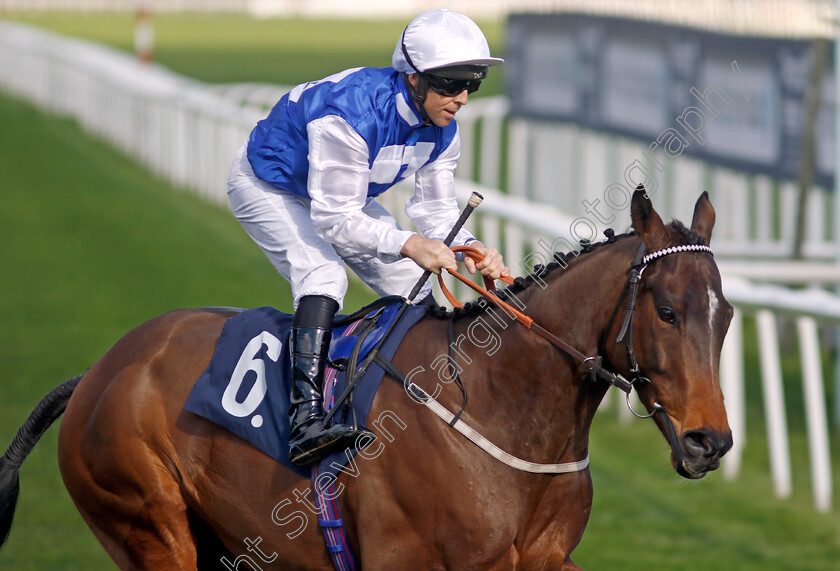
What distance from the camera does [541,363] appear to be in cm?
289

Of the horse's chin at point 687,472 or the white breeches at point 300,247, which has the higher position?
the white breeches at point 300,247

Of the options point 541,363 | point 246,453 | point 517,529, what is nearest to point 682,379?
point 541,363

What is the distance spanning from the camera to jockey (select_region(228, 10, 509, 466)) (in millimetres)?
3010

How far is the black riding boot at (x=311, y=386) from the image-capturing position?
9.70 feet

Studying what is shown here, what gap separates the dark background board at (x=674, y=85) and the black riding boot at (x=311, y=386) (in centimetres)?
353

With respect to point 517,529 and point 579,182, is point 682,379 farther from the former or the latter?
point 579,182

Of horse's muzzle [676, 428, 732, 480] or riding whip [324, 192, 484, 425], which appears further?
riding whip [324, 192, 484, 425]

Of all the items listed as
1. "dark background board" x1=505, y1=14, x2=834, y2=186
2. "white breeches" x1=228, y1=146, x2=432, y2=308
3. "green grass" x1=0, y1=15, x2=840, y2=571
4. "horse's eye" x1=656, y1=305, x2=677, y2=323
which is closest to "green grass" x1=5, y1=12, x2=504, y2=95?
"dark background board" x1=505, y1=14, x2=834, y2=186

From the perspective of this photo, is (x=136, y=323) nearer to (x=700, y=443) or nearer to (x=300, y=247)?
(x=300, y=247)

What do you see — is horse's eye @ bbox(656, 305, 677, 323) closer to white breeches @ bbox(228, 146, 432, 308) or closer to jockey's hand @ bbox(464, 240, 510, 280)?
jockey's hand @ bbox(464, 240, 510, 280)

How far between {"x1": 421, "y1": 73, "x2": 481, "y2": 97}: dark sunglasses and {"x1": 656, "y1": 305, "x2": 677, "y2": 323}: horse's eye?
815 millimetres

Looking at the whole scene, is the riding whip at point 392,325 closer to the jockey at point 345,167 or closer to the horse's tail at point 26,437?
the jockey at point 345,167

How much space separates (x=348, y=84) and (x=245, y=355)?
81 centimetres

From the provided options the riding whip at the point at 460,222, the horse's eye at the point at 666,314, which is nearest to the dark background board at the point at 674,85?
the riding whip at the point at 460,222
